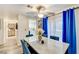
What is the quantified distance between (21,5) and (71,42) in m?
0.95

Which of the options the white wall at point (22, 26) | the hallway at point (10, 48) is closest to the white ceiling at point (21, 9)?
the white wall at point (22, 26)

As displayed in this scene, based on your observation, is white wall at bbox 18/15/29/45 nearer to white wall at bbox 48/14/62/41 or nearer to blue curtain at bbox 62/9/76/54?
white wall at bbox 48/14/62/41

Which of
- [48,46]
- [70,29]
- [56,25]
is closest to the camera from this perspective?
[70,29]

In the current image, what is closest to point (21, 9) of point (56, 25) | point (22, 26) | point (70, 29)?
point (22, 26)

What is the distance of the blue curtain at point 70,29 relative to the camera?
5.10 feet

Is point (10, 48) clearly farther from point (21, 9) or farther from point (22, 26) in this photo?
point (21, 9)

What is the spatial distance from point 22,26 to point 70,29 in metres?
0.75

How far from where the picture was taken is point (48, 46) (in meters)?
1.89

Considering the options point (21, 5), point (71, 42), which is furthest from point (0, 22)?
point (71, 42)

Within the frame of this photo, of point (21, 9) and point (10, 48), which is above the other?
point (21, 9)

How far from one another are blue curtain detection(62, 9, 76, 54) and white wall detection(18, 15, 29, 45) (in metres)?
0.60
